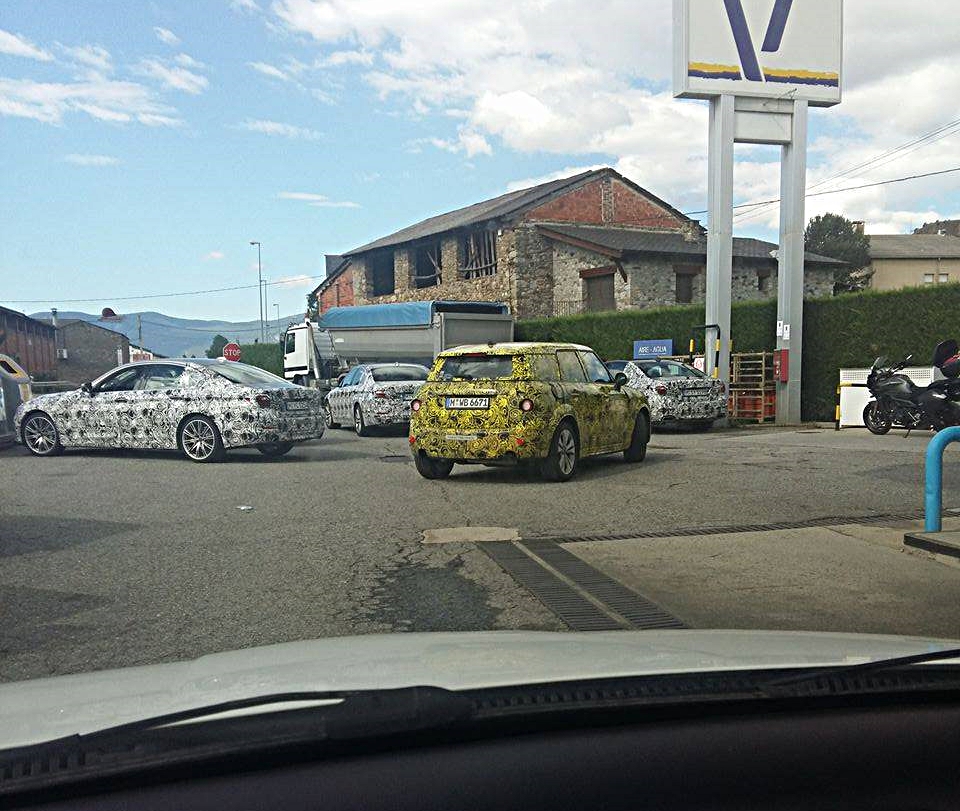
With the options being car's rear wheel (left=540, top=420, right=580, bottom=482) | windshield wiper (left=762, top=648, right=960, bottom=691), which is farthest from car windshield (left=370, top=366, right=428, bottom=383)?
windshield wiper (left=762, top=648, right=960, bottom=691)

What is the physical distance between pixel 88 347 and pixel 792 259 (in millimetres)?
81504

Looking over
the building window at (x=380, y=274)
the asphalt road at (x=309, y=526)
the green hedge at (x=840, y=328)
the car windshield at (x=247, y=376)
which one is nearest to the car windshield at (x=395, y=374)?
the asphalt road at (x=309, y=526)

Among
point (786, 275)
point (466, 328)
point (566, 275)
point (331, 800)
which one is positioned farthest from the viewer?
point (566, 275)

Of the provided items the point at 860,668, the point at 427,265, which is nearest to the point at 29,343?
the point at 427,265

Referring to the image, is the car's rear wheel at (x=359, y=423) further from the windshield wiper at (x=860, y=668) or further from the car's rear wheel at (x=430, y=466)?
the windshield wiper at (x=860, y=668)

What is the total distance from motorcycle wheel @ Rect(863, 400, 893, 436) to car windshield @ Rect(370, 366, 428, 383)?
8.44m

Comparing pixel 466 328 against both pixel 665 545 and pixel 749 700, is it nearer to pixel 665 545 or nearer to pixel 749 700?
pixel 665 545

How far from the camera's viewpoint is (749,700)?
72.7 inches

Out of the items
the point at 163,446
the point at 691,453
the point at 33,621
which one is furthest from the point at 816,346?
the point at 33,621

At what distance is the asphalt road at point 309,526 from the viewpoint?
5.02 m

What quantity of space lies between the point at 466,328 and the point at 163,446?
13.1m

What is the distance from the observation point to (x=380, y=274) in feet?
161

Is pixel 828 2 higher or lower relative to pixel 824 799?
higher

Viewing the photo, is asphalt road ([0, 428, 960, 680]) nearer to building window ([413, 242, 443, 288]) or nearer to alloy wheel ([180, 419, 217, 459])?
alloy wheel ([180, 419, 217, 459])
